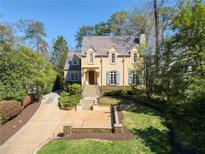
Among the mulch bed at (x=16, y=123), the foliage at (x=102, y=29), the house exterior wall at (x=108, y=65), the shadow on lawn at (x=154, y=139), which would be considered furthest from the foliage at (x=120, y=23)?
the shadow on lawn at (x=154, y=139)

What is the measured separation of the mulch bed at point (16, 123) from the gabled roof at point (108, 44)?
13.9 metres

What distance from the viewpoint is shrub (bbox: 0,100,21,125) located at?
53.5 ft

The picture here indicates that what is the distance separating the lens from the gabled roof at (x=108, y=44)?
33469 millimetres

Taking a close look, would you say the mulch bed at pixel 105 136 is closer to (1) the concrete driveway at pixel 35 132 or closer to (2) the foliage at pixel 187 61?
(1) the concrete driveway at pixel 35 132

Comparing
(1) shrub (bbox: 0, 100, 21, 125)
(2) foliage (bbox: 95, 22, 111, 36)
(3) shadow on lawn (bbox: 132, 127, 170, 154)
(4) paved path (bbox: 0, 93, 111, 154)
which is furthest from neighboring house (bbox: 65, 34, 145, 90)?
(2) foliage (bbox: 95, 22, 111, 36)

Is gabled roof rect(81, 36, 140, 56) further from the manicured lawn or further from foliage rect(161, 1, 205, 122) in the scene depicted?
the manicured lawn

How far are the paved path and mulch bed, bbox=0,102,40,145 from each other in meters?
0.33

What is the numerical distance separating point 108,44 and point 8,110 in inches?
821

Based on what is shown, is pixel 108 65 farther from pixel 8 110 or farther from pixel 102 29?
pixel 102 29

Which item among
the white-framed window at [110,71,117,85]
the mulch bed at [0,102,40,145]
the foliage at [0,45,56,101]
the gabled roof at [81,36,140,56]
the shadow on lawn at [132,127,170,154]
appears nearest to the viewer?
the shadow on lawn at [132,127,170,154]

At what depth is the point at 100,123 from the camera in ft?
55.6

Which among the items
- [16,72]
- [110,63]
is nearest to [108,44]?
[110,63]

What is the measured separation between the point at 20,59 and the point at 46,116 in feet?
18.0

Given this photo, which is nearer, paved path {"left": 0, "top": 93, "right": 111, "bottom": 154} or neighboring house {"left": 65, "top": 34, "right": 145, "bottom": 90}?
paved path {"left": 0, "top": 93, "right": 111, "bottom": 154}
